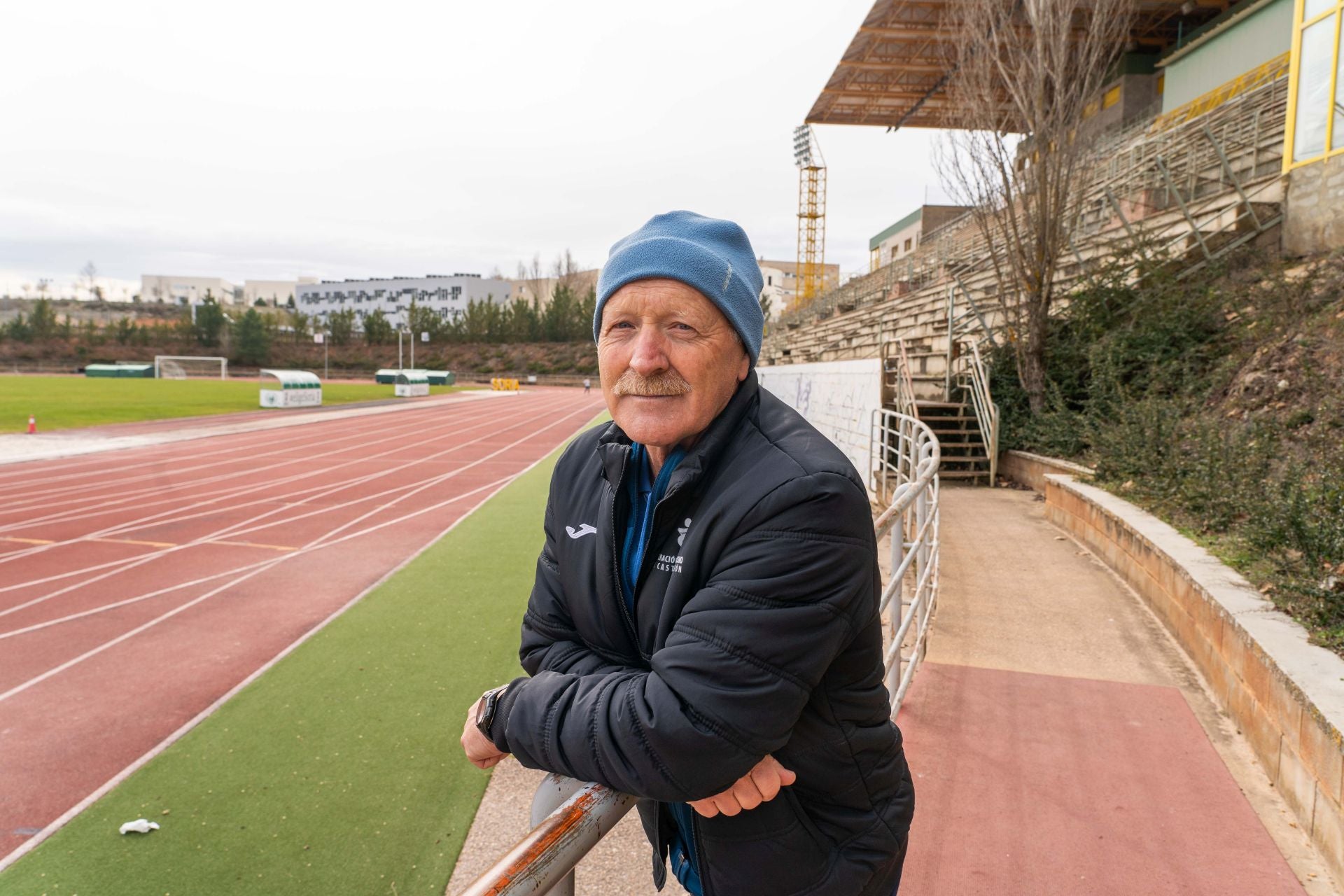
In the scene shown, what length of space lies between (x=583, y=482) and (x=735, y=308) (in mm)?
435

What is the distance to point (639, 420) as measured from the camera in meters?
1.41

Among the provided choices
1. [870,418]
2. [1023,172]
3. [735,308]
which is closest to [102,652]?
[735,308]

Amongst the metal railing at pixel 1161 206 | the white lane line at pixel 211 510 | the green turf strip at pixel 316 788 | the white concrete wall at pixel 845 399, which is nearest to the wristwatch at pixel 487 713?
the green turf strip at pixel 316 788

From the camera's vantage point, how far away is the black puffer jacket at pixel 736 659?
114 cm

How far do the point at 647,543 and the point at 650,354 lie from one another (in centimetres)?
33

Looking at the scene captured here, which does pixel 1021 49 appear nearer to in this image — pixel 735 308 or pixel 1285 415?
pixel 1285 415

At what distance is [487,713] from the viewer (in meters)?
1.35

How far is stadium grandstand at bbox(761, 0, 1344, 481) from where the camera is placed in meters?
10.9

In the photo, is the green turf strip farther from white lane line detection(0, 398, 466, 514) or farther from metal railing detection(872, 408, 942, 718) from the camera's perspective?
white lane line detection(0, 398, 466, 514)

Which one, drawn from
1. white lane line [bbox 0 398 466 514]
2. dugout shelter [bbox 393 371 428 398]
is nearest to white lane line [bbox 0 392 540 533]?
white lane line [bbox 0 398 466 514]

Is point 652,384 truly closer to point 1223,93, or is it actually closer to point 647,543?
point 647,543

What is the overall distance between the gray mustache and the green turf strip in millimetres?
2476

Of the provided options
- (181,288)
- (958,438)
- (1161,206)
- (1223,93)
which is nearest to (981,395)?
(958,438)

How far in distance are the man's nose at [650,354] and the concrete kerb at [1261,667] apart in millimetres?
2804
